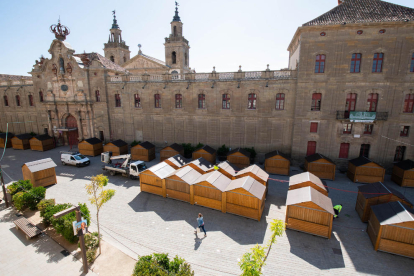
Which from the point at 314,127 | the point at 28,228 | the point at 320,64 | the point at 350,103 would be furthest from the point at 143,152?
the point at 350,103

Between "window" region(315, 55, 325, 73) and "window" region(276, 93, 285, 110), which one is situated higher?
"window" region(315, 55, 325, 73)

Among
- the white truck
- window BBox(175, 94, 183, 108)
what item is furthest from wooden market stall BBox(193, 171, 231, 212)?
window BBox(175, 94, 183, 108)

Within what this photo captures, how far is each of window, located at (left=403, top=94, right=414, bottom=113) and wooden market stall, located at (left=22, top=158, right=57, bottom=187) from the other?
33448mm

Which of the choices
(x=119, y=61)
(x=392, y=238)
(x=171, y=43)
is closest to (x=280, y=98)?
(x=392, y=238)

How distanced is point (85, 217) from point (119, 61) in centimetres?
4148

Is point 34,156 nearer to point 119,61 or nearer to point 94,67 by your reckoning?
point 94,67

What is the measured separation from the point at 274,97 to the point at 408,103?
485 inches

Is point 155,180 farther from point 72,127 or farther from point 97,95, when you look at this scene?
point 72,127

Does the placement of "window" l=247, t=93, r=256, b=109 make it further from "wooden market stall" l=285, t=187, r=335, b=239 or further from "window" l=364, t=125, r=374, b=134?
"wooden market stall" l=285, t=187, r=335, b=239

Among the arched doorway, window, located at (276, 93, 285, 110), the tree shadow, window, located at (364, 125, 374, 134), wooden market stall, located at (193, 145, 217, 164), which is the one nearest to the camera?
the tree shadow

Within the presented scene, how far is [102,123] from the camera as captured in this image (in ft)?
97.5

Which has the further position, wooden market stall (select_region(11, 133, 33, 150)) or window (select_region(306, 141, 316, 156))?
wooden market stall (select_region(11, 133, 33, 150))

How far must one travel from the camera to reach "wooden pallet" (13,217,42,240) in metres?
11.4

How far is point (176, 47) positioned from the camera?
40.3 meters
